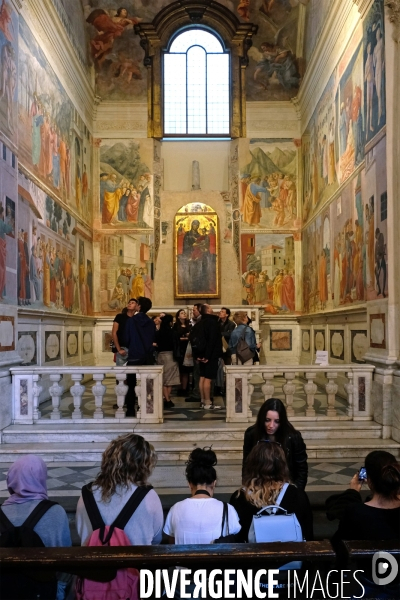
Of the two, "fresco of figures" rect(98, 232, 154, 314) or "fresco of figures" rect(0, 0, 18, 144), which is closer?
"fresco of figures" rect(0, 0, 18, 144)

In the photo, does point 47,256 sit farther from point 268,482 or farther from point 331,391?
point 268,482

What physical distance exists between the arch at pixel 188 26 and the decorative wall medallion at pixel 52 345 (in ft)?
27.9

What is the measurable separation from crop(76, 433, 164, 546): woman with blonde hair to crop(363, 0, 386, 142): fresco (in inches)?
284

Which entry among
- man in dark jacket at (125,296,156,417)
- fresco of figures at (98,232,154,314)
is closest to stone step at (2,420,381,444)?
man in dark jacket at (125,296,156,417)

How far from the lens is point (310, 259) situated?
16.5m

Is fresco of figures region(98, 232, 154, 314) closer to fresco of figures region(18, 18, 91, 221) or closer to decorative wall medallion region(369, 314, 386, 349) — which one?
fresco of figures region(18, 18, 91, 221)

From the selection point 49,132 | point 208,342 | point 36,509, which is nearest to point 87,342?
point 49,132

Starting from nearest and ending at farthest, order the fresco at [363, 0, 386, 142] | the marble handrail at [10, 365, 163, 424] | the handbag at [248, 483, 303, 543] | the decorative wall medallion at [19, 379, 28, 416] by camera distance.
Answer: the handbag at [248, 483, 303, 543], the marble handrail at [10, 365, 163, 424], the decorative wall medallion at [19, 379, 28, 416], the fresco at [363, 0, 386, 142]

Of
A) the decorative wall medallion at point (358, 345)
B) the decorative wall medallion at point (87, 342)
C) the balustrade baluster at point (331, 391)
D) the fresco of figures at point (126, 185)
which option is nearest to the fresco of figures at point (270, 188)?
the fresco of figures at point (126, 185)

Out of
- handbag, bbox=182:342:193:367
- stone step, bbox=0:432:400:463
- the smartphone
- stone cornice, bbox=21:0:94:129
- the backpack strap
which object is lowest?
stone step, bbox=0:432:400:463

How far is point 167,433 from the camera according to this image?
7914 millimetres

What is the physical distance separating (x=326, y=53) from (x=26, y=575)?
14.0 meters

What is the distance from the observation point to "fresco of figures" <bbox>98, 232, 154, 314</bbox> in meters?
18.1

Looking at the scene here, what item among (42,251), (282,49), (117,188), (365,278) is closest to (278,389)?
(365,278)
